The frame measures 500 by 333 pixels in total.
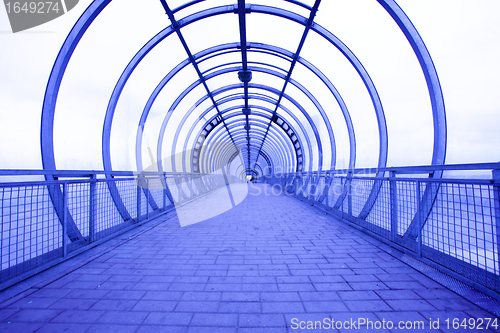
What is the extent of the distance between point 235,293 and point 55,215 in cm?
251

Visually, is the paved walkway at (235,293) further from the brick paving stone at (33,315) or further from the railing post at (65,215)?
the railing post at (65,215)

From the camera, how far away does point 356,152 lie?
843cm

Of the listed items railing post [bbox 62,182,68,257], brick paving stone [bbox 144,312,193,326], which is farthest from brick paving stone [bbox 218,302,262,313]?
railing post [bbox 62,182,68,257]

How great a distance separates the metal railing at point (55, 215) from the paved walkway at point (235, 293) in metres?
0.40

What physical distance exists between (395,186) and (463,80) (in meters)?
2.34

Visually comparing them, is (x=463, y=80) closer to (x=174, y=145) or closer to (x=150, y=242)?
(x=150, y=242)

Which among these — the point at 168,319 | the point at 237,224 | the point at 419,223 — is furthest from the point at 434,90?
the point at 168,319

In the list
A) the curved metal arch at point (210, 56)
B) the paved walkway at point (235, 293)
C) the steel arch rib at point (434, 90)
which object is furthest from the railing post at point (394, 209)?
the curved metal arch at point (210, 56)

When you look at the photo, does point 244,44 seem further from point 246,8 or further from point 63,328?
point 63,328

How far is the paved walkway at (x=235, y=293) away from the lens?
6.07 ft

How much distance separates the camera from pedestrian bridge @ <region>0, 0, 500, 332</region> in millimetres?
2002

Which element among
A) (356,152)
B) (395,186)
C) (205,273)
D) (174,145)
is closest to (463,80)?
(395,186)

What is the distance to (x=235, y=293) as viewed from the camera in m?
2.27

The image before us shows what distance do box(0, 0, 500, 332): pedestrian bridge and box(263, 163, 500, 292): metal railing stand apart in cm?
2
